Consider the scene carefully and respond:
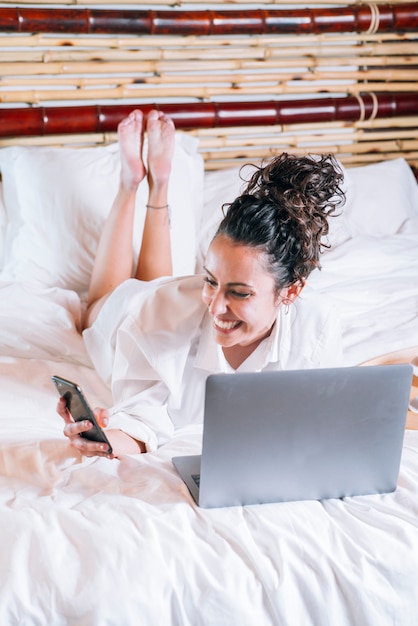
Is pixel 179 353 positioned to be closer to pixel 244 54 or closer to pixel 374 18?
pixel 244 54

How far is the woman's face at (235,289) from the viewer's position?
1.48 metres

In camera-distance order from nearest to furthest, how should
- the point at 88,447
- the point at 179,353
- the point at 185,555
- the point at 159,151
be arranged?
the point at 185,555, the point at 88,447, the point at 179,353, the point at 159,151

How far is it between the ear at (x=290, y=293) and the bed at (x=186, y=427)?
35 centimetres

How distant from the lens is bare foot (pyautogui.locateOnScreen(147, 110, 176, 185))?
224 centimetres

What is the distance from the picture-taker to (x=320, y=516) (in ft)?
4.07

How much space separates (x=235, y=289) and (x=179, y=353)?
0.21 meters

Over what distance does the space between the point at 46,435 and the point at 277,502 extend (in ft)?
1.75

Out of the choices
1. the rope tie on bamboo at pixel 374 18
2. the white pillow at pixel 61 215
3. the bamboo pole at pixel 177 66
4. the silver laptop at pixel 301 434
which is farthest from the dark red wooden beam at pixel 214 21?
the silver laptop at pixel 301 434

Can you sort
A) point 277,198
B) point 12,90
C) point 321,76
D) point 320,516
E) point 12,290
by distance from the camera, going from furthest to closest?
point 321,76
point 12,90
point 12,290
point 277,198
point 320,516

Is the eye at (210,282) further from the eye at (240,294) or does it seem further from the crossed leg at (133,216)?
the crossed leg at (133,216)

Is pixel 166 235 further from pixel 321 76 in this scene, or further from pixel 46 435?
pixel 321 76

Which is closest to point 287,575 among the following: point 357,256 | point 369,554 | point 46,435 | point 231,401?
point 369,554

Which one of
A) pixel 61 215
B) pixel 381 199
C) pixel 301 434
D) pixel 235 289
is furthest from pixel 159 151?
pixel 301 434

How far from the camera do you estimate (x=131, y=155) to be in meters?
2.24
